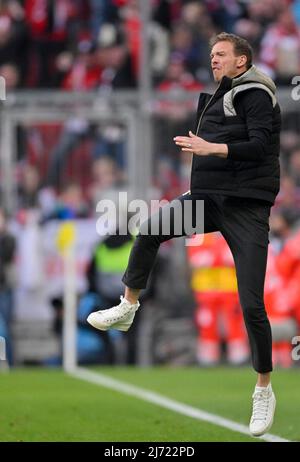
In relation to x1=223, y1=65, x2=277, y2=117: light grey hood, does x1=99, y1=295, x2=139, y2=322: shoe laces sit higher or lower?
lower

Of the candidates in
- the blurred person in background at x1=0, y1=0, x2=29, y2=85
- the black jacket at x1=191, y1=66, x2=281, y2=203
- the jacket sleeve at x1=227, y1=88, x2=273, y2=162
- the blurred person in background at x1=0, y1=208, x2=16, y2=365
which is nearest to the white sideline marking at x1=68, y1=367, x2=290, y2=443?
the blurred person in background at x1=0, y1=208, x2=16, y2=365

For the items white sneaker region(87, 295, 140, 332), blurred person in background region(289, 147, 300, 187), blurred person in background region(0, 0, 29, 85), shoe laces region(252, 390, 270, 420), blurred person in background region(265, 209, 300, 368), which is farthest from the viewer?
blurred person in background region(0, 0, 29, 85)

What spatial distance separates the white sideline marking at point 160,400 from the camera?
378 inches

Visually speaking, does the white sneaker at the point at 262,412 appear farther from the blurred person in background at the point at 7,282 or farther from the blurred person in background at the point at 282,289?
the blurred person in background at the point at 7,282

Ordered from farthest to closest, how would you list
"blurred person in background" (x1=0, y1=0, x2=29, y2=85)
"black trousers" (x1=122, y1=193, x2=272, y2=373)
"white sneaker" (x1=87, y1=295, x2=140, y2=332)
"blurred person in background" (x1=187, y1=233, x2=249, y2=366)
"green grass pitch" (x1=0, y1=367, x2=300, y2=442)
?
"blurred person in background" (x1=0, y1=0, x2=29, y2=85), "blurred person in background" (x1=187, y1=233, x2=249, y2=366), "green grass pitch" (x1=0, y1=367, x2=300, y2=442), "white sneaker" (x1=87, y1=295, x2=140, y2=332), "black trousers" (x1=122, y1=193, x2=272, y2=373)

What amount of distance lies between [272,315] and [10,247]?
3.33m

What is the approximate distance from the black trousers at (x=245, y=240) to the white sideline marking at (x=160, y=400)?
2.61 ft

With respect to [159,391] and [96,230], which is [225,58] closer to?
[159,391]

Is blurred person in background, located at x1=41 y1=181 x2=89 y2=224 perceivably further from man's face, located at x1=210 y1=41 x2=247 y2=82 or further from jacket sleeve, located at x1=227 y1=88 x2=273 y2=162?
jacket sleeve, located at x1=227 y1=88 x2=273 y2=162

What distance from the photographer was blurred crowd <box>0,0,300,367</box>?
17.0 metres

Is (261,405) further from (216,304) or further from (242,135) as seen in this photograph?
(216,304)

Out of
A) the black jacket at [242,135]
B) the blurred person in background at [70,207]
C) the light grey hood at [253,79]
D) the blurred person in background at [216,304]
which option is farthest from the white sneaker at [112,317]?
the blurred person in background at [70,207]

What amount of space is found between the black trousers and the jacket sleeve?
38 cm

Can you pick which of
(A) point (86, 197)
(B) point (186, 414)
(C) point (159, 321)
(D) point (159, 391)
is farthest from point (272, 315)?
(B) point (186, 414)
